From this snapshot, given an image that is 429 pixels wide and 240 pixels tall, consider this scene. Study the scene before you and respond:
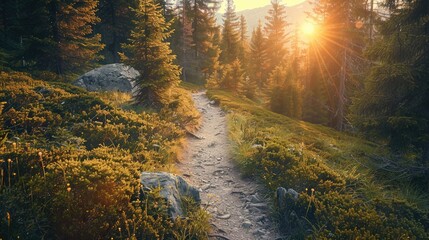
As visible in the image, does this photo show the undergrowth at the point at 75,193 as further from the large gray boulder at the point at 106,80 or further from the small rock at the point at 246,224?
the large gray boulder at the point at 106,80

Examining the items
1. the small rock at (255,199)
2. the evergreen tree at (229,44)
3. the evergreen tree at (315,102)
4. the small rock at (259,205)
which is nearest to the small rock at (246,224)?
the small rock at (259,205)

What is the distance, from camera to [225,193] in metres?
8.25

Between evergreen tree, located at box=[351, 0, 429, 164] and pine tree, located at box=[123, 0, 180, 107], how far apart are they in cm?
1006

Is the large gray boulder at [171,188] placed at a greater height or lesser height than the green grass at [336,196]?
greater

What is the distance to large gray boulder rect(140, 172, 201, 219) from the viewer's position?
234 inches

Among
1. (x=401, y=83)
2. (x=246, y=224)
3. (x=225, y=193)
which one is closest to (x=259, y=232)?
(x=246, y=224)

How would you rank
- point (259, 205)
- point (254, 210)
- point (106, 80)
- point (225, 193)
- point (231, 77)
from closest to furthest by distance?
point (254, 210), point (259, 205), point (225, 193), point (106, 80), point (231, 77)

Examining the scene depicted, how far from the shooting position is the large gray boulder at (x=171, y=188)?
5.95 metres

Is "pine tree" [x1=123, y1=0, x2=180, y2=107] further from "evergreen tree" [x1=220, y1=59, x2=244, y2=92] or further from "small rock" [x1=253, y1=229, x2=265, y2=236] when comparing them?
"evergreen tree" [x1=220, y1=59, x2=244, y2=92]

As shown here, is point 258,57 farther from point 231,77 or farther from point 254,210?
point 254,210

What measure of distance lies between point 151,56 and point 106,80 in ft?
19.9

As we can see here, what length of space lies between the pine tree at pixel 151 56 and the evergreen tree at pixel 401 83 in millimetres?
10059

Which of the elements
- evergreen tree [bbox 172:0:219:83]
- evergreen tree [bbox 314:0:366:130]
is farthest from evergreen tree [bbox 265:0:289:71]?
evergreen tree [bbox 314:0:366:130]

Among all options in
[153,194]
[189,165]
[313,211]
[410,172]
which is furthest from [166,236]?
[410,172]
